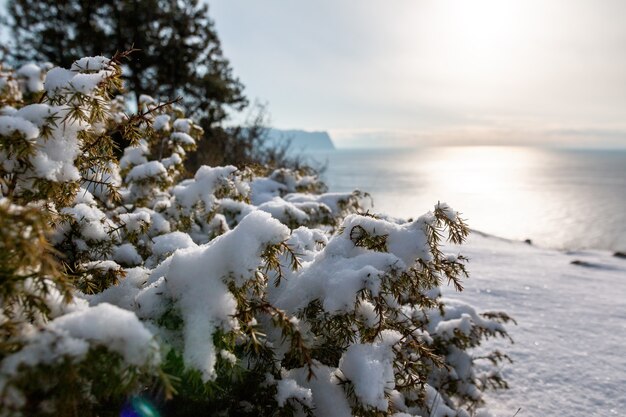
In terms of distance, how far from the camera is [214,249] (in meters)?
1.79

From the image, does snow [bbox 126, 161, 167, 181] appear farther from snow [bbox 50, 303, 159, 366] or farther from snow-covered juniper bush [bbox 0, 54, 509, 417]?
snow [bbox 50, 303, 159, 366]

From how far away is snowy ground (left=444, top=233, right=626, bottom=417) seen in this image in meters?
4.07

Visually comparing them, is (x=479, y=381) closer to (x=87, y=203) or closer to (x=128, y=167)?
(x=87, y=203)

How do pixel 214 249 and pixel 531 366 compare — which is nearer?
pixel 214 249

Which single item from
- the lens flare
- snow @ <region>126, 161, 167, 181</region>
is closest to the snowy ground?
the lens flare

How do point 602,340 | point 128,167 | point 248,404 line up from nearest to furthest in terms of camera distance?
point 248,404 → point 128,167 → point 602,340

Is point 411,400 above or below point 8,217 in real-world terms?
below

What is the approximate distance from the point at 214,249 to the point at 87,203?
146cm

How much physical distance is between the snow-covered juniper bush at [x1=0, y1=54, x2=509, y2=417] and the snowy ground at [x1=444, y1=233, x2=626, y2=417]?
217 cm

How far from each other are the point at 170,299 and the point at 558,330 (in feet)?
20.5

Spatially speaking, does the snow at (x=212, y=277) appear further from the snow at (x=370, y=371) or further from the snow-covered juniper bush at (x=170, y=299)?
the snow at (x=370, y=371)

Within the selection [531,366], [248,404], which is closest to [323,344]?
[248,404]

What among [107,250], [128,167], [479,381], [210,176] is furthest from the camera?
[128,167]

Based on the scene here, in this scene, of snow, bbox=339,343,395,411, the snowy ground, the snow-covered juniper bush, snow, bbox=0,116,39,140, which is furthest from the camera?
the snowy ground
